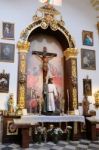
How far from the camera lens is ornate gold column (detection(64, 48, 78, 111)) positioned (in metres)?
8.88

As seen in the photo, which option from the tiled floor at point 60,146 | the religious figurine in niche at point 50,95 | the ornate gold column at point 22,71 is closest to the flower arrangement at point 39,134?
the tiled floor at point 60,146

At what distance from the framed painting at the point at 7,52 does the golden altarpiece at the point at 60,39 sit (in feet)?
0.84

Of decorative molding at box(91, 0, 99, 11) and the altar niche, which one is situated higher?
decorative molding at box(91, 0, 99, 11)

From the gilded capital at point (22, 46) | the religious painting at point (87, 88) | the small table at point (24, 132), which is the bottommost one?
the small table at point (24, 132)

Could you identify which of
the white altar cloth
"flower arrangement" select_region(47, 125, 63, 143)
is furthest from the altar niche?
"flower arrangement" select_region(47, 125, 63, 143)

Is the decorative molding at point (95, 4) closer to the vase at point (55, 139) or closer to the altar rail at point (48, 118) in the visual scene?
the altar rail at point (48, 118)

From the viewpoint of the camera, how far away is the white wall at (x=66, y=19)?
8.33 metres

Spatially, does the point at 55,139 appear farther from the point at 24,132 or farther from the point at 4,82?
the point at 4,82

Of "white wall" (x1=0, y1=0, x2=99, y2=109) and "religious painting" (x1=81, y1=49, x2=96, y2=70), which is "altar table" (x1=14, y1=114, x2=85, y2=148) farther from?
"religious painting" (x1=81, y1=49, x2=96, y2=70)

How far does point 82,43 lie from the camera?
9500 mm

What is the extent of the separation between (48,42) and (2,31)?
1887mm

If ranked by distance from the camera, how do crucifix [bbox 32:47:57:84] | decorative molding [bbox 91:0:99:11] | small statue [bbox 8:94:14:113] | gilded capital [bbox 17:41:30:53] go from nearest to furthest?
1. small statue [bbox 8:94:14:113]
2. gilded capital [bbox 17:41:30:53]
3. crucifix [bbox 32:47:57:84]
4. decorative molding [bbox 91:0:99:11]

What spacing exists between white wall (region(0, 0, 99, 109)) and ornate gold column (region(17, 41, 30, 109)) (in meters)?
0.14

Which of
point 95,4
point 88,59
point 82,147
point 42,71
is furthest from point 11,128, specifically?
point 95,4
